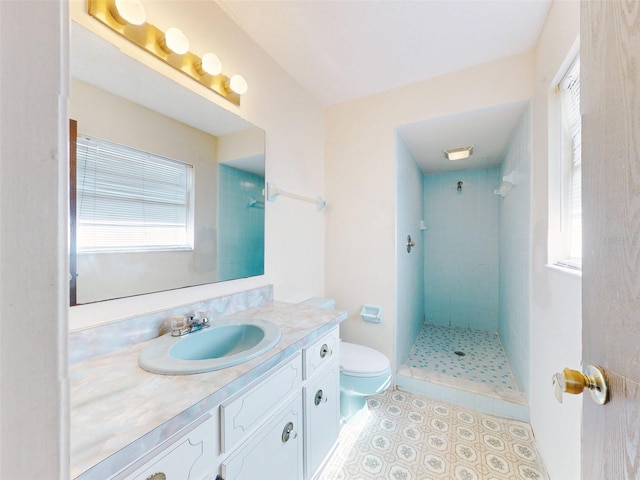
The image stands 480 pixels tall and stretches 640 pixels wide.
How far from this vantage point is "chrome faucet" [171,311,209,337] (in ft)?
3.30

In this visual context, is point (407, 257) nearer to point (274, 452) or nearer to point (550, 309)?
point (550, 309)

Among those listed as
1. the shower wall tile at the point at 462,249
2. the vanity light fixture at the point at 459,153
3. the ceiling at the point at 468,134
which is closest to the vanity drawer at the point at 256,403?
Answer: the ceiling at the point at 468,134

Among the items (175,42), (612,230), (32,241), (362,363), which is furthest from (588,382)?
(175,42)

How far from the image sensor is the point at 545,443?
1290mm

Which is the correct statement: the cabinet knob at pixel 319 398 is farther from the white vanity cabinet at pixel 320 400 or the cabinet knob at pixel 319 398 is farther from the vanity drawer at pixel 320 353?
the vanity drawer at pixel 320 353

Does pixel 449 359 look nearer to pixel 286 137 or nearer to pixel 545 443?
pixel 545 443

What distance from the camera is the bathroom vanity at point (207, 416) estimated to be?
0.52m

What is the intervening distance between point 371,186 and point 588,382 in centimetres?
172

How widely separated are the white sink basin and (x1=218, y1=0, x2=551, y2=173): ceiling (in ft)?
5.18

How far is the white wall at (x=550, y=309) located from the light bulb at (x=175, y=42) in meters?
1.53

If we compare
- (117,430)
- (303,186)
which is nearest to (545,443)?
(117,430)

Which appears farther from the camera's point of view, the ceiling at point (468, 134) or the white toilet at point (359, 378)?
the ceiling at point (468, 134)

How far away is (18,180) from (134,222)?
92 cm

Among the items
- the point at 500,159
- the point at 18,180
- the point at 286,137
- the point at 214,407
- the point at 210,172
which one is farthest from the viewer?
the point at 500,159
